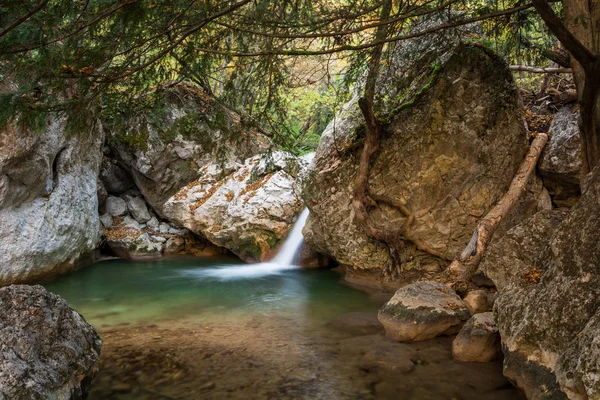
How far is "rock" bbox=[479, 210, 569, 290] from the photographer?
482 cm

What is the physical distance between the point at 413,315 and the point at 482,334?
890 millimetres

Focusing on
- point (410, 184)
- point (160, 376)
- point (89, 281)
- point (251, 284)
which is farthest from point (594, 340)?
point (89, 281)

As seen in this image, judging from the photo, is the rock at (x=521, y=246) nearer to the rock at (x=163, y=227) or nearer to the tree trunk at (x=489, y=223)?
the tree trunk at (x=489, y=223)

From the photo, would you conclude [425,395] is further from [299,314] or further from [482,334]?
[299,314]

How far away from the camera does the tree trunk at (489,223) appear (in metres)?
6.55

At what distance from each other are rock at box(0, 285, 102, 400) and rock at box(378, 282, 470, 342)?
3.51m

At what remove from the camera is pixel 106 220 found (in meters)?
13.5

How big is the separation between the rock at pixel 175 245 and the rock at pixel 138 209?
136 cm

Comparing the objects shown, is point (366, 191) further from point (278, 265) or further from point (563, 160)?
point (278, 265)

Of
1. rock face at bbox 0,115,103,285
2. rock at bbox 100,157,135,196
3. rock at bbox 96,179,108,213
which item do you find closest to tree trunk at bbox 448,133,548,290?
rock face at bbox 0,115,103,285

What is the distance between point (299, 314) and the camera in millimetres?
6684

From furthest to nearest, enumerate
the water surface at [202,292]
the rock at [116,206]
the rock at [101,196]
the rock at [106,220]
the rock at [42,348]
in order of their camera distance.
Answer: the rock at [116,206] → the rock at [101,196] → the rock at [106,220] → the water surface at [202,292] → the rock at [42,348]

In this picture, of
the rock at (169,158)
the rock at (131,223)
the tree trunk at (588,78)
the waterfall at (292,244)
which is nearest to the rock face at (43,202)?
the rock at (169,158)

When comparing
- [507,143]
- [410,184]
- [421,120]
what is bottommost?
[410,184]
